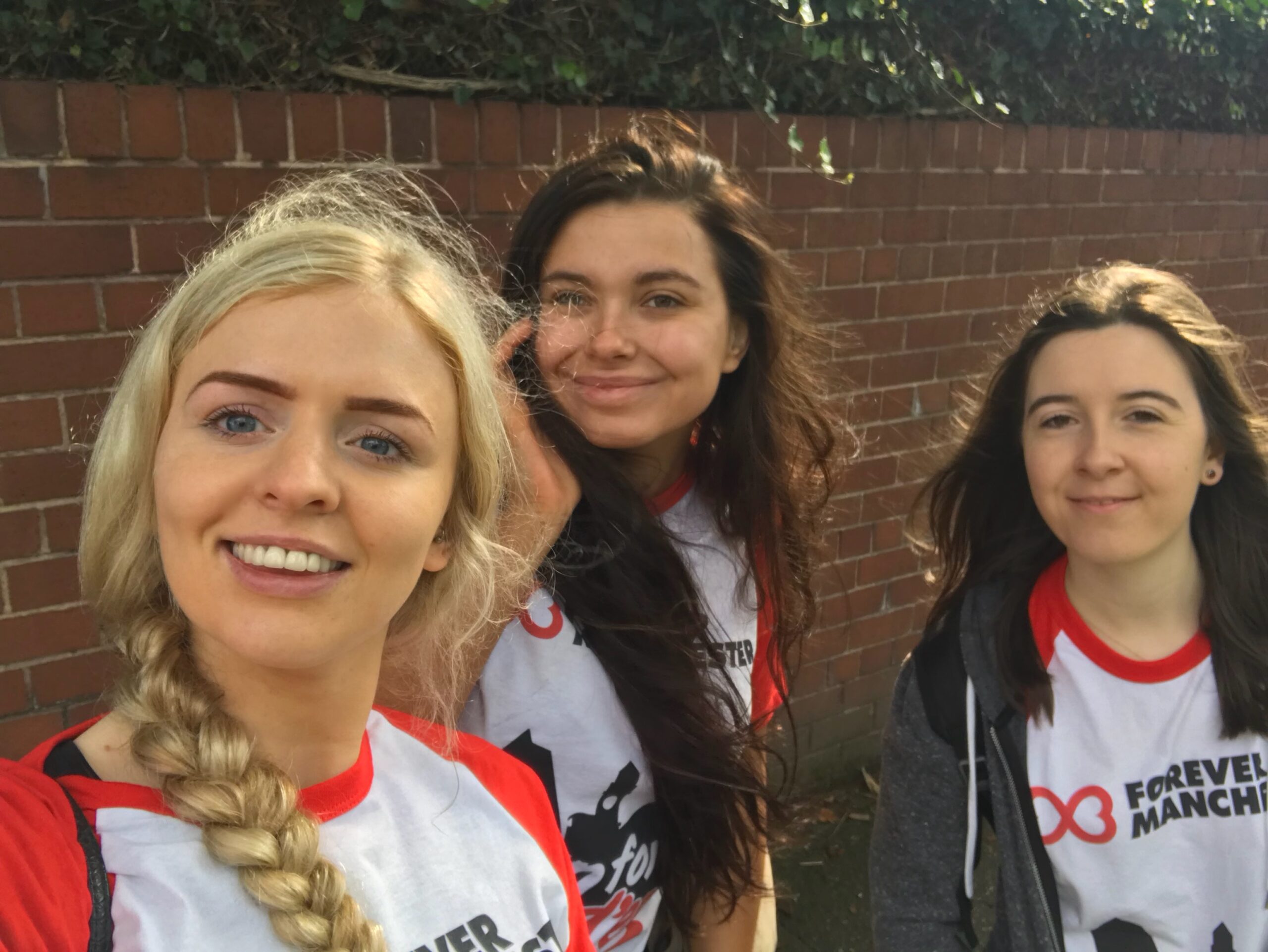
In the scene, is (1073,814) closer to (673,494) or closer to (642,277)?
(673,494)

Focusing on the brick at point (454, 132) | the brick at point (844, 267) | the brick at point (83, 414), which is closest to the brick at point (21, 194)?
the brick at point (83, 414)

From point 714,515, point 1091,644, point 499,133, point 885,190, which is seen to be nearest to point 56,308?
point 499,133

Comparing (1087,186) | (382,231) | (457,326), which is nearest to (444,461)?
(457,326)

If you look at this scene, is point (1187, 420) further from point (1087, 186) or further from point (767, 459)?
point (1087, 186)

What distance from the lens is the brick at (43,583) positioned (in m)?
2.26

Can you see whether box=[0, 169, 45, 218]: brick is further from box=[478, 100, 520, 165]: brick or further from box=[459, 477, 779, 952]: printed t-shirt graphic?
box=[459, 477, 779, 952]: printed t-shirt graphic

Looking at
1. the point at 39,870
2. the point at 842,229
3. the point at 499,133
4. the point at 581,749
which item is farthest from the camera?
the point at 842,229

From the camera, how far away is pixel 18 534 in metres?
2.25

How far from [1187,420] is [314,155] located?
6.71 feet

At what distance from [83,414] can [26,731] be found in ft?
2.45

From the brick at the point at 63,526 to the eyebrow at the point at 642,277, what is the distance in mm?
1260

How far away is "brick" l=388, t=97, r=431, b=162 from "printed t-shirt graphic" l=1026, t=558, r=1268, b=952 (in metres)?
1.93

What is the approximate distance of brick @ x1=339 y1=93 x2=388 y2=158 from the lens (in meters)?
2.47

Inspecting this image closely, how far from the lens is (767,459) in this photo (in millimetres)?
2127
